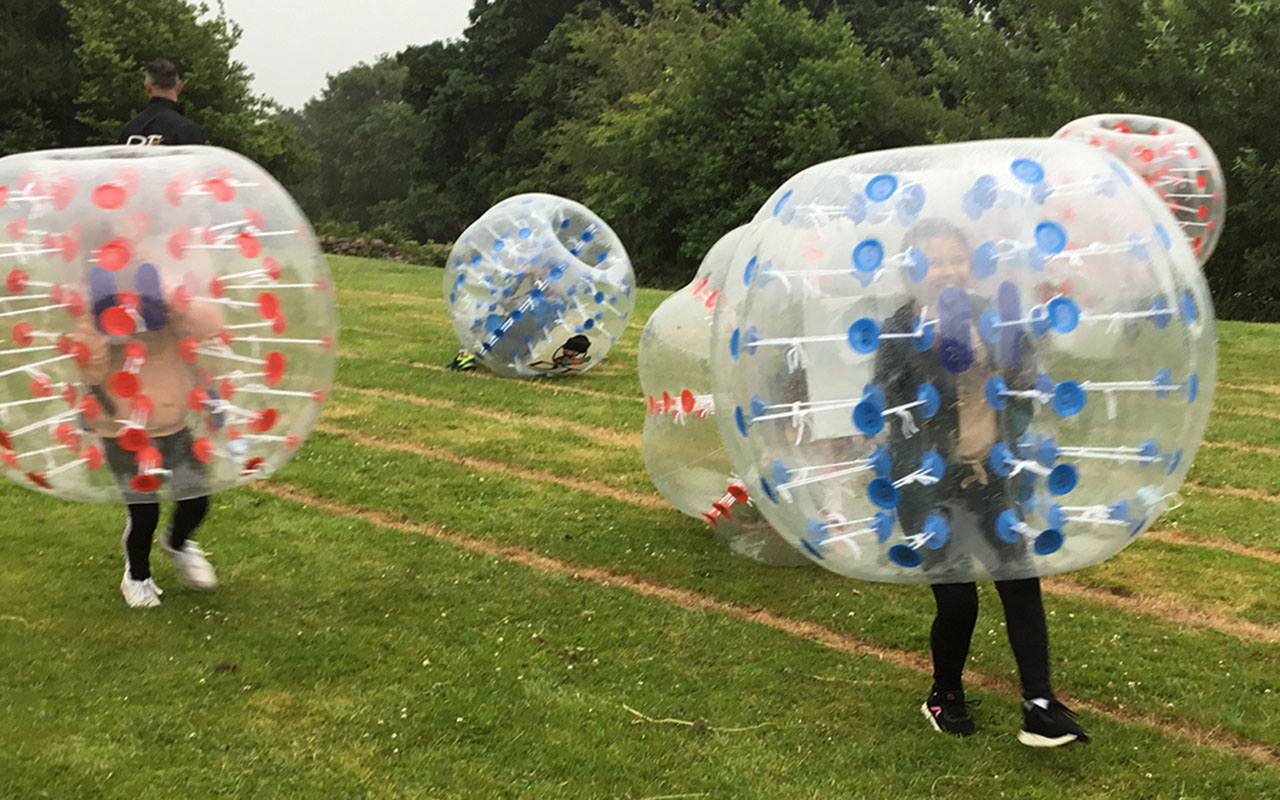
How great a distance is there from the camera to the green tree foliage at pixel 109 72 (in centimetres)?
2847

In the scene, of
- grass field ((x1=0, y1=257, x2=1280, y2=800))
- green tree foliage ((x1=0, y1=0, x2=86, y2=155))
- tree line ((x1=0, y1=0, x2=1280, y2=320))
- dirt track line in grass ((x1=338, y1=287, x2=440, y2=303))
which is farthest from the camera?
green tree foliage ((x1=0, y1=0, x2=86, y2=155))

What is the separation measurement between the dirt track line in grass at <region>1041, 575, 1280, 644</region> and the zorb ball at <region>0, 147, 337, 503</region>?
369 cm

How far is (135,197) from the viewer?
12.7 feet

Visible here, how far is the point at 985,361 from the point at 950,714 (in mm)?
1515

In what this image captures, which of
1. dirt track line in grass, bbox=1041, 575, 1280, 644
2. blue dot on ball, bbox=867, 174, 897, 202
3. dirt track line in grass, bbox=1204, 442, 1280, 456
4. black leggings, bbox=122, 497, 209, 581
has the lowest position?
dirt track line in grass, bbox=1204, 442, 1280, 456

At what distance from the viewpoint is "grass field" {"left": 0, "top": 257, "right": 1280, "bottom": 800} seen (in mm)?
A: 3697

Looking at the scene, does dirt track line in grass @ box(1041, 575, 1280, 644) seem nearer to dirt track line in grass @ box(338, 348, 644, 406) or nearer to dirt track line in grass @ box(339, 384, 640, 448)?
dirt track line in grass @ box(339, 384, 640, 448)

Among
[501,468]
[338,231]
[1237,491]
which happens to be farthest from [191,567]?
[338,231]

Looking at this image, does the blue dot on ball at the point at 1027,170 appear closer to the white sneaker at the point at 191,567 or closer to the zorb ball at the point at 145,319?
the zorb ball at the point at 145,319

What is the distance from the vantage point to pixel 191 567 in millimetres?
5055

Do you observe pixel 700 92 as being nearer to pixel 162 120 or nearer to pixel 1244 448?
pixel 1244 448

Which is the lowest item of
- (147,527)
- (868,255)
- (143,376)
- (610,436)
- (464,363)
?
(610,436)

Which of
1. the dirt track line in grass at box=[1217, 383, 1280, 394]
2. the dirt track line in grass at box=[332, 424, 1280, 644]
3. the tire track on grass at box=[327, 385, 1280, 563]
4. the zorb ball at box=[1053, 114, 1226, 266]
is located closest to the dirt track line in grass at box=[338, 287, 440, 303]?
the tire track on grass at box=[327, 385, 1280, 563]

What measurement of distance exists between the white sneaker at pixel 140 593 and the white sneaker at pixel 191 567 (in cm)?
14
